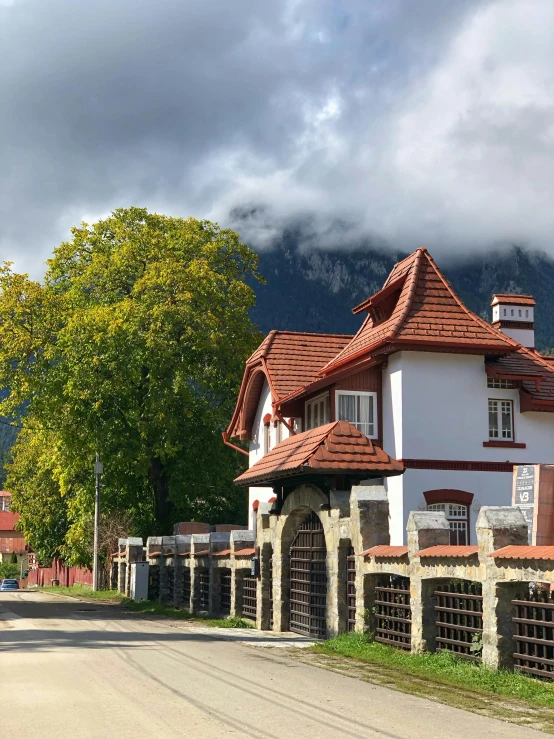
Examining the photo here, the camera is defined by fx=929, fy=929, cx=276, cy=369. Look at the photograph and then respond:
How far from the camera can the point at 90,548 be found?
42.3 m

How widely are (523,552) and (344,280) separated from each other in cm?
14485

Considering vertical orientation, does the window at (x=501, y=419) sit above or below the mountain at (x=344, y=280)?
below

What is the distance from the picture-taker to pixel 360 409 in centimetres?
2623

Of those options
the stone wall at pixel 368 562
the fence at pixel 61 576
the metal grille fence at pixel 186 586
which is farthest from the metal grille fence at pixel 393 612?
the fence at pixel 61 576

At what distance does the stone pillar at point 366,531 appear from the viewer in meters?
16.0

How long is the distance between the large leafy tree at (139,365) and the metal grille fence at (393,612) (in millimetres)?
20151

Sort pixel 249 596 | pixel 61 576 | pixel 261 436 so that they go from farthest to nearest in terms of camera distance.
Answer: pixel 61 576 → pixel 261 436 → pixel 249 596

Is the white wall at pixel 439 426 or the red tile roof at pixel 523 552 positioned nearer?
the red tile roof at pixel 523 552

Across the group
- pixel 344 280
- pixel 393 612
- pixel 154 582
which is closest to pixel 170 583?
pixel 154 582

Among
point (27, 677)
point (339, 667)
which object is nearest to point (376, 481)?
point (339, 667)

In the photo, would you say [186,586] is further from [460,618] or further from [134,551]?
[460,618]

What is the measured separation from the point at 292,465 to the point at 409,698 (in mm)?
7272

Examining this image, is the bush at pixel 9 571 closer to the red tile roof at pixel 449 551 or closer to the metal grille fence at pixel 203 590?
the metal grille fence at pixel 203 590

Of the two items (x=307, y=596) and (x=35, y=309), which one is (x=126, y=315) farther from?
(x=307, y=596)
